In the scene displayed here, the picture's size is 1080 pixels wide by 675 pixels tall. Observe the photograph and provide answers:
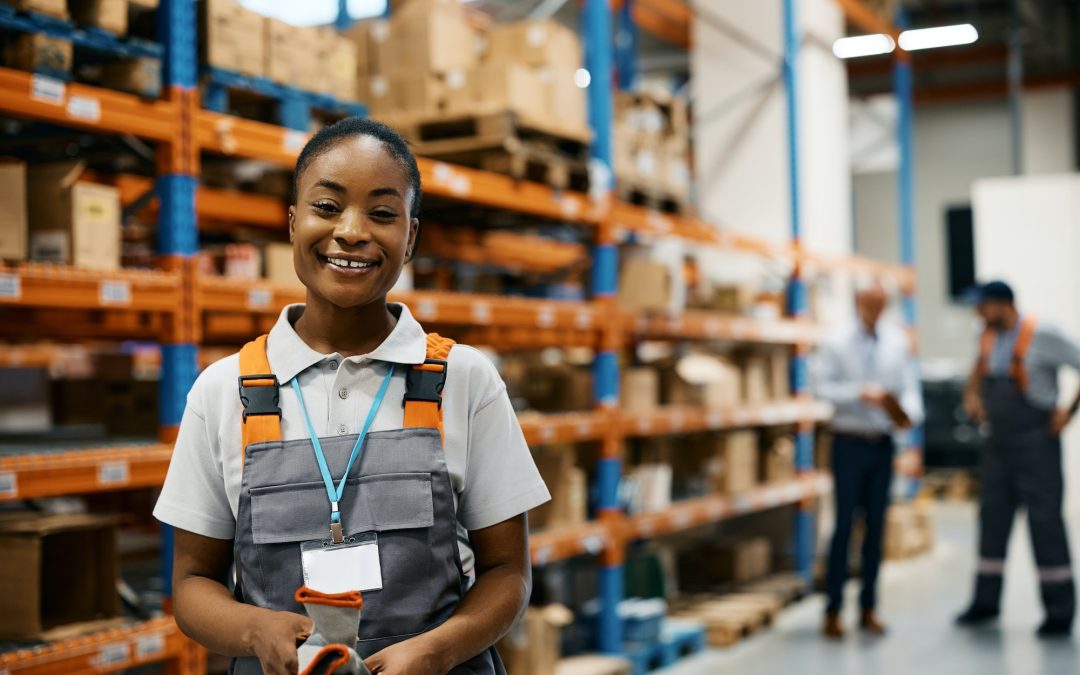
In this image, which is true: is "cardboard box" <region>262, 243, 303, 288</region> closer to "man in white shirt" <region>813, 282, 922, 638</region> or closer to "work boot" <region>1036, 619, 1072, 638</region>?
"man in white shirt" <region>813, 282, 922, 638</region>

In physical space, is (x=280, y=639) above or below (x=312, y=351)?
below

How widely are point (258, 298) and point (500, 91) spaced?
1.87m

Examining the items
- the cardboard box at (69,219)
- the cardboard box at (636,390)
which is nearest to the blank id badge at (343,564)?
the cardboard box at (69,219)

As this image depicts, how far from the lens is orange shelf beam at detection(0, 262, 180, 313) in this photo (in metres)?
3.54

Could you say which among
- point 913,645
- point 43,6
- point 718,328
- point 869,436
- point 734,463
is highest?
point 43,6

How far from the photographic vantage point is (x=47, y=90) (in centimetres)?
363

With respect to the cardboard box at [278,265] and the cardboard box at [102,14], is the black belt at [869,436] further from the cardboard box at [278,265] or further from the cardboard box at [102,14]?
the cardboard box at [102,14]

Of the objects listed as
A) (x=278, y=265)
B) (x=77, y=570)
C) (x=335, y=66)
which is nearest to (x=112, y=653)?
(x=77, y=570)

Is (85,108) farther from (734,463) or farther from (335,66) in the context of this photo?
(734,463)

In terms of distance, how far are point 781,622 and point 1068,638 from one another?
1822mm

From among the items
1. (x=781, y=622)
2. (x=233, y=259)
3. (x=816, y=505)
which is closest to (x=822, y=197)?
(x=816, y=505)

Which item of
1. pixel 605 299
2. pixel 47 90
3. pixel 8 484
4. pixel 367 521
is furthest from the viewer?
pixel 605 299

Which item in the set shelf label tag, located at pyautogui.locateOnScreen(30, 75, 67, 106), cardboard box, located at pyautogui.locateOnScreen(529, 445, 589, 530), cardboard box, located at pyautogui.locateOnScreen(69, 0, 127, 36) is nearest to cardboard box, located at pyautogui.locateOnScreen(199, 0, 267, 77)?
cardboard box, located at pyautogui.locateOnScreen(69, 0, 127, 36)

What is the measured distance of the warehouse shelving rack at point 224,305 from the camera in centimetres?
366
